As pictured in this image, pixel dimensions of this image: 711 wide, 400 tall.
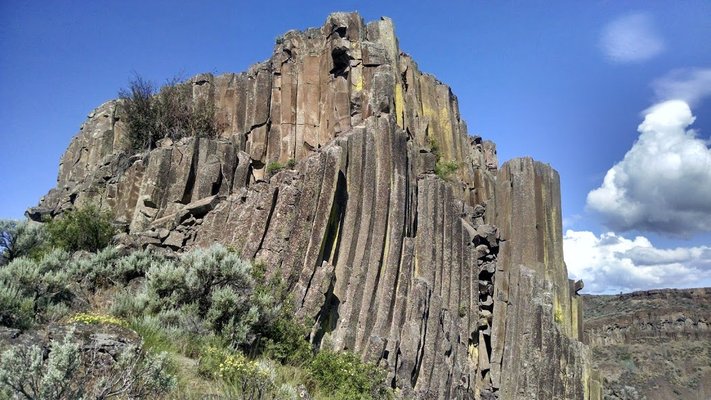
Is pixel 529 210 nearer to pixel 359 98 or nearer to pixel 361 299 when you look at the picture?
pixel 359 98

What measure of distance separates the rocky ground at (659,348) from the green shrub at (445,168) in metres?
38.1

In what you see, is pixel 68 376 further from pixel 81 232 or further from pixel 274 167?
pixel 274 167

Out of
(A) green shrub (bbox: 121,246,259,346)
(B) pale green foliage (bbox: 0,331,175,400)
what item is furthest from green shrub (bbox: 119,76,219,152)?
(B) pale green foliage (bbox: 0,331,175,400)

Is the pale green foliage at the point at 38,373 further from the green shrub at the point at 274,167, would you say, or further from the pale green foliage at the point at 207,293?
the green shrub at the point at 274,167

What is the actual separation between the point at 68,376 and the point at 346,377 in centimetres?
874

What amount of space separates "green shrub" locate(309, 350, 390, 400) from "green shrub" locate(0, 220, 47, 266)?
25.4 ft

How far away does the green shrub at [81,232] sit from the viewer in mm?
17953

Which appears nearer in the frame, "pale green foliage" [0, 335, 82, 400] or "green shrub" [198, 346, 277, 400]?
"pale green foliage" [0, 335, 82, 400]

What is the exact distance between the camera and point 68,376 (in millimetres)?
5973

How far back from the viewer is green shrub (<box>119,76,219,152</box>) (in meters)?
25.2

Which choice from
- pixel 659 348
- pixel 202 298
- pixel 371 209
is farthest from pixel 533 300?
pixel 659 348

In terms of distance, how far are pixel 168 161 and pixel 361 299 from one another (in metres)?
8.89

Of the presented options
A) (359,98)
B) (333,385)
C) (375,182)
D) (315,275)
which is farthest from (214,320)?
(359,98)

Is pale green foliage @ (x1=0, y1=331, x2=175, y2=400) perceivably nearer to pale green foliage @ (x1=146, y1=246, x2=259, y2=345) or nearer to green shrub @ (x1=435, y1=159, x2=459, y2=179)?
pale green foliage @ (x1=146, y1=246, x2=259, y2=345)
